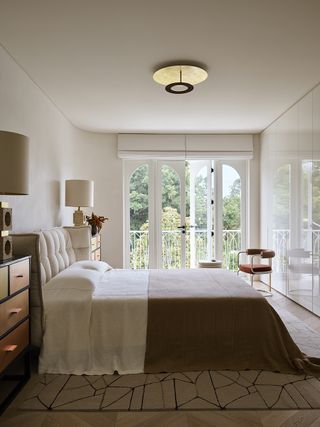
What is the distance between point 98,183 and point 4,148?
12.3 ft

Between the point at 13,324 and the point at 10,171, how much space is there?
0.93 metres

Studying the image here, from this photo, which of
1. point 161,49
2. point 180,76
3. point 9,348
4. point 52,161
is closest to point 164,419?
point 9,348

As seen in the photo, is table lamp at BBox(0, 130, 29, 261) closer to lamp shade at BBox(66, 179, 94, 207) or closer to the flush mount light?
the flush mount light

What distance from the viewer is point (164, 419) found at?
197 cm

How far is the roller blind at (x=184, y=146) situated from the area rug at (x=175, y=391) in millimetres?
3937

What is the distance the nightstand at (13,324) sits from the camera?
2.00 m

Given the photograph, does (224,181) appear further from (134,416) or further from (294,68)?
(134,416)

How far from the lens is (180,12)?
2418 millimetres

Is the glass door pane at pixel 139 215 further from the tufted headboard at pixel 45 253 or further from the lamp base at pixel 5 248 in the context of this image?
the lamp base at pixel 5 248

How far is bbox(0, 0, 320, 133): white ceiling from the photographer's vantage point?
2391mm

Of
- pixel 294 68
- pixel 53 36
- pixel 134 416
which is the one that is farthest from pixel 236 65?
pixel 134 416

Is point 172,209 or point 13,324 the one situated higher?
point 172,209

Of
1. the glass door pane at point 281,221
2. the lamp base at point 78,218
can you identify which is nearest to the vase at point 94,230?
the lamp base at point 78,218

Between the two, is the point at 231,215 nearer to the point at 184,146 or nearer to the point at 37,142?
the point at 184,146
